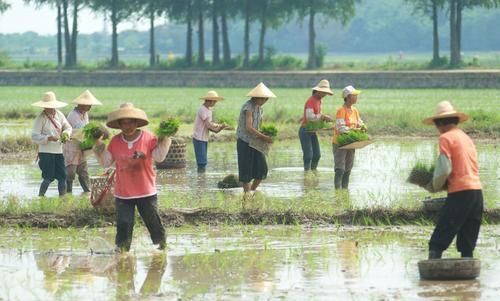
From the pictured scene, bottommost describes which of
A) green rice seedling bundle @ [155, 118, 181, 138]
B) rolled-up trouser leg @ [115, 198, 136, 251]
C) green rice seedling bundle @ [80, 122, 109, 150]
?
rolled-up trouser leg @ [115, 198, 136, 251]

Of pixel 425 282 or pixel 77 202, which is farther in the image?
pixel 77 202

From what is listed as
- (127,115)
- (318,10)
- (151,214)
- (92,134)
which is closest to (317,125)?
(92,134)

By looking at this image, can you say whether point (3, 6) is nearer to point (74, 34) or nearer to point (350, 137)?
point (74, 34)

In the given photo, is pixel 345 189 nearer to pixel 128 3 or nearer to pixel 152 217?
pixel 152 217

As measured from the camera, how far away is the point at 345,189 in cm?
1636

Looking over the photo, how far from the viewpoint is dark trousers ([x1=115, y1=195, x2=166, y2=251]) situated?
11.6 metres

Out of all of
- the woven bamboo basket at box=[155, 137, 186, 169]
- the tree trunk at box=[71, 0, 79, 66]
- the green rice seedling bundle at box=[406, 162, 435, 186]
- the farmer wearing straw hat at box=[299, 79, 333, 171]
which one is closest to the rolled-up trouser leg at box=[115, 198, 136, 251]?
the green rice seedling bundle at box=[406, 162, 435, 186]

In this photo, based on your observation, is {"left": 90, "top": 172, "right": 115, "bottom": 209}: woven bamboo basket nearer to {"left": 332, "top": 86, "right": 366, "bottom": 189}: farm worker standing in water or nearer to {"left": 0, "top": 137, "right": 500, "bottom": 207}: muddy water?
{"left": 0, "top": 137, "right": 500, "bottom": 207}: muddy water

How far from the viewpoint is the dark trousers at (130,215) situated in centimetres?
1159

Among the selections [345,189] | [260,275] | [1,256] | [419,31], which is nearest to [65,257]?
[1,256]

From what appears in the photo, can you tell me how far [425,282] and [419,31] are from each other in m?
138

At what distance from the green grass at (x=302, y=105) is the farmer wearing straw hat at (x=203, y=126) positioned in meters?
1.12

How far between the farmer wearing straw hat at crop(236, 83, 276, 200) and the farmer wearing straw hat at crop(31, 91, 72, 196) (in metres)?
2.04

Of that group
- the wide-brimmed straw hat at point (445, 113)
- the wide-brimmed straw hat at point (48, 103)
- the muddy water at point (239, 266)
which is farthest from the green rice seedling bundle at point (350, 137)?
the wide-brimmed straw hat at point (445, 113)
